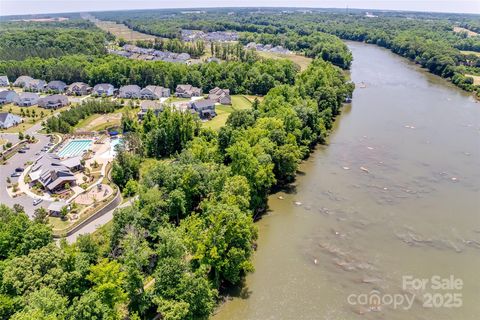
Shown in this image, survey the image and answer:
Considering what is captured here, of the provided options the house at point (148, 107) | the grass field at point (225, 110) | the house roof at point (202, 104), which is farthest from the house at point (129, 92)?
the grass field at point (225, 110)

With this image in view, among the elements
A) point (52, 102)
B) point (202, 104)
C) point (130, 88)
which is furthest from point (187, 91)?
point (52, 102)

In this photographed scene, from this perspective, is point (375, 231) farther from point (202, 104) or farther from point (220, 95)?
point (220, 95)

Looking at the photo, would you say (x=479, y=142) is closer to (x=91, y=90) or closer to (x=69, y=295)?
(x=69, y=295)

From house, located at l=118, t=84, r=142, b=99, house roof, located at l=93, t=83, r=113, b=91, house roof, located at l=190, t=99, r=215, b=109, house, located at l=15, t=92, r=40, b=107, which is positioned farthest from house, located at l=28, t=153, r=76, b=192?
house roof, located at l=93, t=83, r=113, b=91

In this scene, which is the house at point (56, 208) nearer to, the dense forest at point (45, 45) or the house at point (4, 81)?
the house at point (4, 81)

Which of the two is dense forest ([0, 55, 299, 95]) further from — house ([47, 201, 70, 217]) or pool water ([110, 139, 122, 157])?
house ([47, 201, 70, 217])

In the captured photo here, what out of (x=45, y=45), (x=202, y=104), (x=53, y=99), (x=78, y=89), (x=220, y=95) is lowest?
(x=53, y=99)
